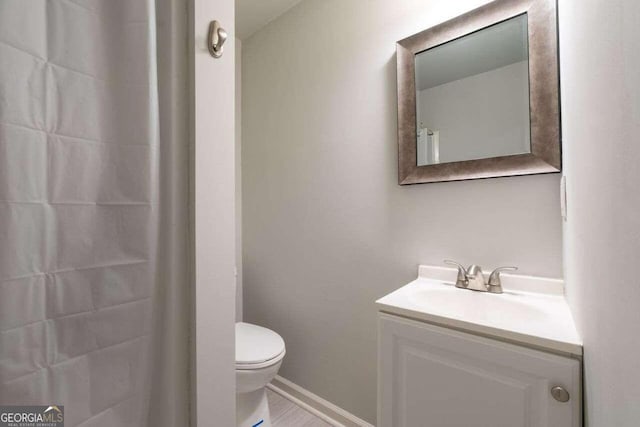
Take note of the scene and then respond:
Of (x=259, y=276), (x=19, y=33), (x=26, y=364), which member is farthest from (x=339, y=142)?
(x=26, y=364)

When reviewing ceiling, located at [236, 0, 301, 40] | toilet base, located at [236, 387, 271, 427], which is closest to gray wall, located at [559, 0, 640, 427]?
toilet base, located at [236, 387, 271, 427]

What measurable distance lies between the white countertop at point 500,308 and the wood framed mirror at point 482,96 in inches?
17.4

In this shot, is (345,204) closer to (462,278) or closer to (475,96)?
(462,278)

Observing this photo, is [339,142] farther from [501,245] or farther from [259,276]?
[259,276]

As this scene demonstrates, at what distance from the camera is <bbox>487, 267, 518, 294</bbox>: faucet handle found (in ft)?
3.66

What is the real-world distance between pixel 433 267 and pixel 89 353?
1.22 metres

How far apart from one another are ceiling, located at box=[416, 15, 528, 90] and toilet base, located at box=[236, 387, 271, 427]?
175cm

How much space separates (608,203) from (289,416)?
6.01ft

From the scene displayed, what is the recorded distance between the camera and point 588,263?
0.57 metres

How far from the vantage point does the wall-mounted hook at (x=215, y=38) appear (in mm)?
697

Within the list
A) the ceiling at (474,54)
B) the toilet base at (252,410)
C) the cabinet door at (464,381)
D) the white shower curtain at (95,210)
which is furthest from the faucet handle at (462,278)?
the toilet base at (252,410)

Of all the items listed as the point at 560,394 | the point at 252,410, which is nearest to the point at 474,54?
the point at 560,394

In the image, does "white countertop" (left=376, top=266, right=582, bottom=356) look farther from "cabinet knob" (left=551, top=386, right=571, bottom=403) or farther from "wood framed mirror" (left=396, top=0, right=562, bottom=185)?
"wood framed mirror" (left=396, top=0, right=562, bottom=185)

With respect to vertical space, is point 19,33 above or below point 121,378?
above
